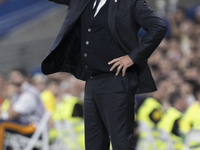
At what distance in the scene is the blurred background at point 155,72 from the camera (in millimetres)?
4938

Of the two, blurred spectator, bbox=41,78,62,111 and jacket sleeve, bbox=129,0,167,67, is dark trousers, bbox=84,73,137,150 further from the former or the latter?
blurred spectator, bbox=41,78,62,111

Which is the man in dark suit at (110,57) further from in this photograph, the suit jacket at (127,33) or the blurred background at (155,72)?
the blurred background at (155,72)

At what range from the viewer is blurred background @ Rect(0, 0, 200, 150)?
194 inches

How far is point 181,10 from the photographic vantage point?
297 inches

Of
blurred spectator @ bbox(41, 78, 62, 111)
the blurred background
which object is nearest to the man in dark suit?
the blurred background

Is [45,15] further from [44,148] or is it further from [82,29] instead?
[82,29]

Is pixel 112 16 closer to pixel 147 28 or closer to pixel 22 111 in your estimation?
pixel 147 28

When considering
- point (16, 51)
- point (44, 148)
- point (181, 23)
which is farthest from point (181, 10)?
point (16, 51)

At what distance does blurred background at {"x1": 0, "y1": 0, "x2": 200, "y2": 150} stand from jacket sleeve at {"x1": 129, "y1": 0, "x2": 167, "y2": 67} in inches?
66.4

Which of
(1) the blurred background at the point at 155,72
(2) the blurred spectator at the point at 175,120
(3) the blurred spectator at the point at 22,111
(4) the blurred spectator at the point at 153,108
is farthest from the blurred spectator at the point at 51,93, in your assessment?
(2) the blurred spectator at the point at 175,120

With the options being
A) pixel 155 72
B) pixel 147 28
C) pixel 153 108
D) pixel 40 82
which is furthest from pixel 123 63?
pixel 40 82

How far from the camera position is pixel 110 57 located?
244 cm

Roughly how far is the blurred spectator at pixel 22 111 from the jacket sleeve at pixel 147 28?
3.34 m

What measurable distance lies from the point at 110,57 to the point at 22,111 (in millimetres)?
3594
